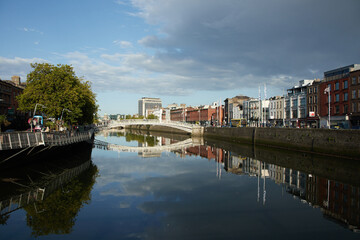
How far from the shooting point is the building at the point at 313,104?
190 feet

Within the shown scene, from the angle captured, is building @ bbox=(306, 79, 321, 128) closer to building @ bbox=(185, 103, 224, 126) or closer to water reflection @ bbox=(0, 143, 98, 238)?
water reflection @ bbox=(0, 143, 98, 238)

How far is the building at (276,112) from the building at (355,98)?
30.3 meters

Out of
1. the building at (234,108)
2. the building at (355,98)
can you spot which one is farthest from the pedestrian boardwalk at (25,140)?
the building at (234,108)

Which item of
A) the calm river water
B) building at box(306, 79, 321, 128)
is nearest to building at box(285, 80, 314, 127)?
→ building at box(306, 79, 321, 128)

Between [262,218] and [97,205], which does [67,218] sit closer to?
[97,205]

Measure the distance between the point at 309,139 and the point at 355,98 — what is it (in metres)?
13.7

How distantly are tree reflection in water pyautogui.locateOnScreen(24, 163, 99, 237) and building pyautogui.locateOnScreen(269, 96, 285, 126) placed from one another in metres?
63.9

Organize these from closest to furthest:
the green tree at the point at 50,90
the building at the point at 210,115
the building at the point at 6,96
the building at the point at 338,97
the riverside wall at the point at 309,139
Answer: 1. the riverside wall at the point at 309,139
2. the green tree at the point at 50,90
3. the building at the point at 338,97
4. the building at the point at 6,96
5. the building at the point at 210,115

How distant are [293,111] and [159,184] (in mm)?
55589

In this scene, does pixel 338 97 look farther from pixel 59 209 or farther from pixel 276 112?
pixel 59 209

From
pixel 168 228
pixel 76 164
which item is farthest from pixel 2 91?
pixel 168 228

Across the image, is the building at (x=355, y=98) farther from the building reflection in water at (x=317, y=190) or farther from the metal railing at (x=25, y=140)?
the metal railing at (x=25, y=140)

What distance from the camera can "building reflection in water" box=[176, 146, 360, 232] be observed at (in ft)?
48.6

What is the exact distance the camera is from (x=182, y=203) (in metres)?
16.7
